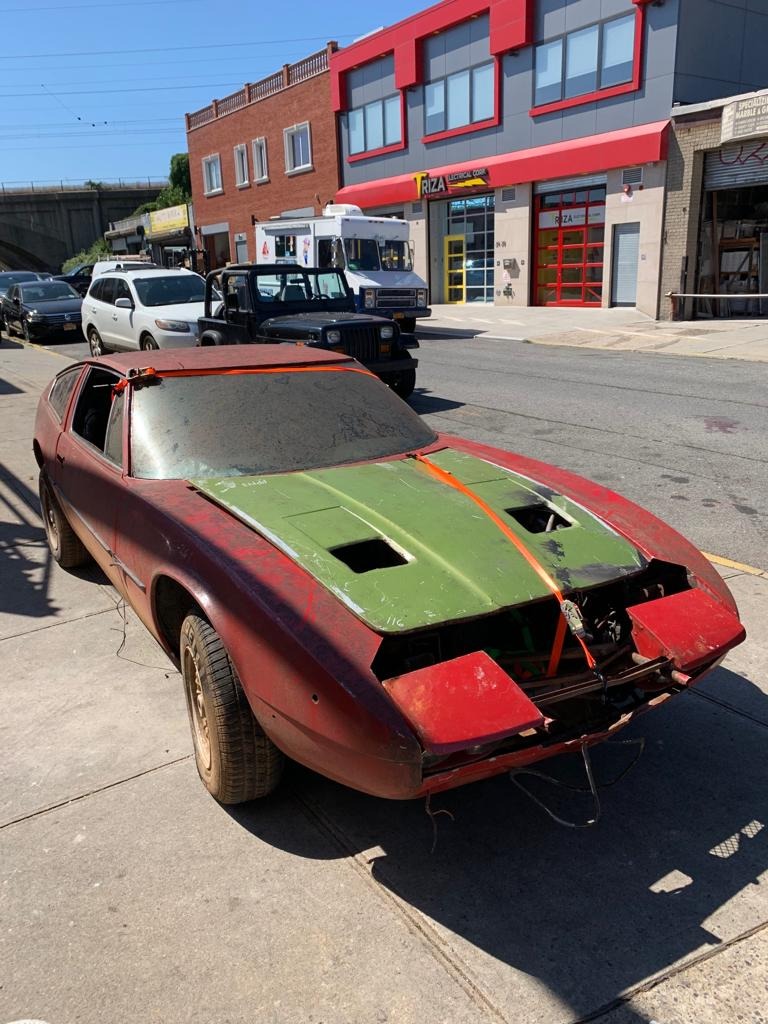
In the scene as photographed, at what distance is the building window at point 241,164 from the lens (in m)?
40.1

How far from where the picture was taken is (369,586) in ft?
8.84

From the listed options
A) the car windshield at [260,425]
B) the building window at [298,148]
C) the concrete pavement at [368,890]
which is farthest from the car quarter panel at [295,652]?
the building window at [298,148]

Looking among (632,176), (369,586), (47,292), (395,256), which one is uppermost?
(632,176)

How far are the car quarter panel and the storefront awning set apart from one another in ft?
71.3

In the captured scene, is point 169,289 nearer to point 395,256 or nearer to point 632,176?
point 395,256

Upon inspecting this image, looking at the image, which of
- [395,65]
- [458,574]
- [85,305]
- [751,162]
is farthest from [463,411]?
[395,65]

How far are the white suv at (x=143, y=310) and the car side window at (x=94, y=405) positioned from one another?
28.8 ft

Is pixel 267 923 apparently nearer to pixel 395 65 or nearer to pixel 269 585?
pixel 269 585

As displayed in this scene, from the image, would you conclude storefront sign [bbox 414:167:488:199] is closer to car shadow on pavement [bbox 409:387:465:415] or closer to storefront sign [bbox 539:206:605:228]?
storefront sign [bbox 539:206:605:228]

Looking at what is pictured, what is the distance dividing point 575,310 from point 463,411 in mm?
15386

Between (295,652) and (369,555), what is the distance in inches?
26.3

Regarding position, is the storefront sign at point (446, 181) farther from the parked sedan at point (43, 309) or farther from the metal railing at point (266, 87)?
the parked sedan at point (43, 309)

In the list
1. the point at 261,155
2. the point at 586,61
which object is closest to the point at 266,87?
the point at 261,155

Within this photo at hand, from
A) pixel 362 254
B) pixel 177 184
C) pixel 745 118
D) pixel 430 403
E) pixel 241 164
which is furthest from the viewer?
pixel 177 184
